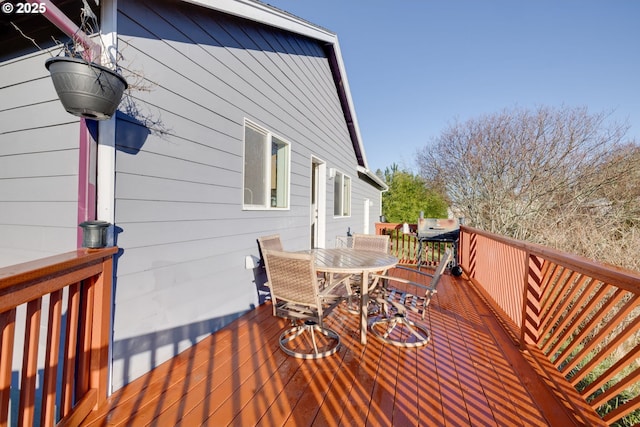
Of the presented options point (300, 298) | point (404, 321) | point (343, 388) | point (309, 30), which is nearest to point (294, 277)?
point (300, 298)

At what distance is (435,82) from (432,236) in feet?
25.2

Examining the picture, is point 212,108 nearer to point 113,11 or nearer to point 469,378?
point 113,11

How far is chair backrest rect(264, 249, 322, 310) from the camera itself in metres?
2.48

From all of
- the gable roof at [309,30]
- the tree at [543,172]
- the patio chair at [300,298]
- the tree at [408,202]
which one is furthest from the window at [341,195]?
the tree at [408,202]

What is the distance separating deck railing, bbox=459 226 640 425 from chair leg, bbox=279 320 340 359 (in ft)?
6.09

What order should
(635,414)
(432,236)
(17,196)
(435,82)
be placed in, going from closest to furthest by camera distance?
(17,196) < (635,414) < (432,236) < (435,82)

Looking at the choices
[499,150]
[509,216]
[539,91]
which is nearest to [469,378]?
[509,216]

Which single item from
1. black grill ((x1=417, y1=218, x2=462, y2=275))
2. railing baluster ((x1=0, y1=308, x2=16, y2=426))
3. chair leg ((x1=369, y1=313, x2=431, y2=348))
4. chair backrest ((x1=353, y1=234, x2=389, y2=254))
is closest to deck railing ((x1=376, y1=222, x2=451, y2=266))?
black grill ((x1=417, y1=218, x2=462, y2=275))

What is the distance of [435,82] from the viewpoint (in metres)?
11.5

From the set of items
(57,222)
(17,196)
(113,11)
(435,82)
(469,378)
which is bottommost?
(469,378)

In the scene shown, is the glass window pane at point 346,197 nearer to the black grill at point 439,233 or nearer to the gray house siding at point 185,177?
the black grill at point 439,233

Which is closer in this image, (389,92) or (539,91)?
Result: (539,91)

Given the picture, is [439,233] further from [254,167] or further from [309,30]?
[309,30]

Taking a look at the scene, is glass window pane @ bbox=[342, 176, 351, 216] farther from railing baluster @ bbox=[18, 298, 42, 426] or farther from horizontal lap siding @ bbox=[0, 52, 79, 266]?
railing baluster @ bbox=[18, 298, 42, 426]
